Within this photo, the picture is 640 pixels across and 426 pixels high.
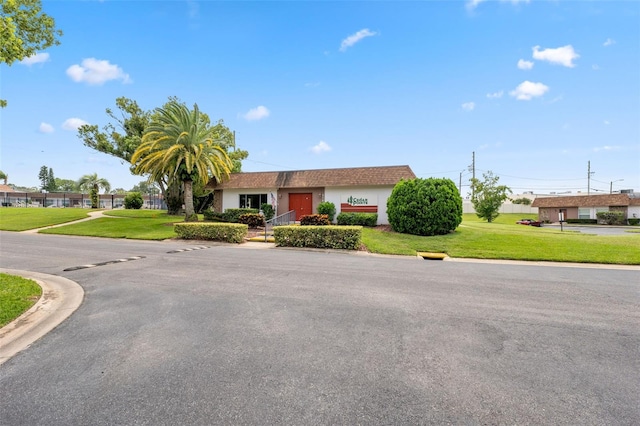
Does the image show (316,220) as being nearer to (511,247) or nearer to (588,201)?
(511,247)

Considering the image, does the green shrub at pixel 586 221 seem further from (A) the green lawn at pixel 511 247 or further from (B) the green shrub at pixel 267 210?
(B) the green shrub at pixel 267 210

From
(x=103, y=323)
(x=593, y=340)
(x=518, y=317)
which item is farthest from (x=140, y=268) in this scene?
(x=593, y=340)

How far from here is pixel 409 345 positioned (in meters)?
3.78

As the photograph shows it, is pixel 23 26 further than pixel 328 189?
No

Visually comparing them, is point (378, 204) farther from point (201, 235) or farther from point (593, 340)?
point (593, 340)

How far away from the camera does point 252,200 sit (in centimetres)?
2481

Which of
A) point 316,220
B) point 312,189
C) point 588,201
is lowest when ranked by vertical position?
point 316,220

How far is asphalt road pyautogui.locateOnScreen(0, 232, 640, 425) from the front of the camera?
258 centimetres

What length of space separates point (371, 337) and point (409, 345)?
19.0 inches

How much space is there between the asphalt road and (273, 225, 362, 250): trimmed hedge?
683 centimetres

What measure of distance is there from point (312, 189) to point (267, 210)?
3.73m

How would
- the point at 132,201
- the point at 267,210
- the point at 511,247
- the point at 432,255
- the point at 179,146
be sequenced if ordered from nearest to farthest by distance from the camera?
the point at 432,255, the point at 511,247, the point at 179,146, the point at 267,210, the point at 132,201

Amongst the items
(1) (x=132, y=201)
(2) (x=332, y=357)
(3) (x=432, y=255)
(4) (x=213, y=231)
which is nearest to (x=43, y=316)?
(2) (x=332, y=357)

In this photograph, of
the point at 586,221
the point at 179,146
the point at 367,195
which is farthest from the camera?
the point at 586,221
